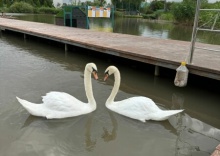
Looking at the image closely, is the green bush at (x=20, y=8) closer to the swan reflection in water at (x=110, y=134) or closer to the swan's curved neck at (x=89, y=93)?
the swan's curved neck at (x=89, y=93)

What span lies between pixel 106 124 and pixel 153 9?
243ft

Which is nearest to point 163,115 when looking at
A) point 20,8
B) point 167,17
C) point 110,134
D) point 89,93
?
point 110,134

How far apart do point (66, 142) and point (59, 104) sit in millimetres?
929

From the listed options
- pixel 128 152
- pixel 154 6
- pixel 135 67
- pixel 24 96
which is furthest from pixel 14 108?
pixel 154 6

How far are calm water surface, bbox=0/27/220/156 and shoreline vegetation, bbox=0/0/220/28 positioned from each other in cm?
243

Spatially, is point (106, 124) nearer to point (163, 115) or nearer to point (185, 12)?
point (163, 115)

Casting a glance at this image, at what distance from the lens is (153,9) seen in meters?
75.2

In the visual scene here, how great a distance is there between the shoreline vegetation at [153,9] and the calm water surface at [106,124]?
95.6 inches

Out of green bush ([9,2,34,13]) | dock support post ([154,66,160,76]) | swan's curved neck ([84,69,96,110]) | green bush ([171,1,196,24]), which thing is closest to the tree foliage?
green bush ([9,2,34,13])

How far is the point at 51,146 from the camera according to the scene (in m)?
4.64

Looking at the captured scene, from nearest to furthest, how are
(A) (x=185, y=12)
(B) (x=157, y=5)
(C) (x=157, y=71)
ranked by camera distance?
(C) (x=157, y=71) → (A) (x=185, y=12) → (B) (x=157, y=5)

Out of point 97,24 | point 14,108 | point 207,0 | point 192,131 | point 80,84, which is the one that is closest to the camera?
point 192,131

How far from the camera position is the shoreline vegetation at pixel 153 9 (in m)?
39.7

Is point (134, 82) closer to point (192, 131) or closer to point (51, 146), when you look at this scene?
point (192, 131)
